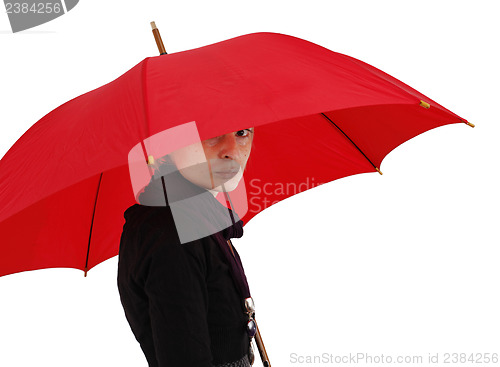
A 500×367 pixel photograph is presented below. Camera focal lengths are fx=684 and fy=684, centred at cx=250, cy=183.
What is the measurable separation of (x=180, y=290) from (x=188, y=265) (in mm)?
83

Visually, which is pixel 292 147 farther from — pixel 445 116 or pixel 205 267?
pixel 205 267

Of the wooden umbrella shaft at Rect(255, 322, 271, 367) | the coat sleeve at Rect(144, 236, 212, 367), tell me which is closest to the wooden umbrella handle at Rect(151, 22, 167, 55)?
the coat sleeve at Rect(144, 236, 212, 367)

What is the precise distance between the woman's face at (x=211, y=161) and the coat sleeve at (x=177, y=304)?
26 centimetres

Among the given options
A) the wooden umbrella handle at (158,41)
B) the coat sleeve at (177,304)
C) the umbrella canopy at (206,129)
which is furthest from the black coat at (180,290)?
the wooden umbrella handle at (158,41)

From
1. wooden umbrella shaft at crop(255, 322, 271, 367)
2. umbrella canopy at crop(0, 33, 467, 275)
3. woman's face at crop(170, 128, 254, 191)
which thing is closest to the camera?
umbrella canopy at crop(0, 33, 467, 275)

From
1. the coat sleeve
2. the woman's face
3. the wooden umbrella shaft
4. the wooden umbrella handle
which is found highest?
the wooden umbrella handle

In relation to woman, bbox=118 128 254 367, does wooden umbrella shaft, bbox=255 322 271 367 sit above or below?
below

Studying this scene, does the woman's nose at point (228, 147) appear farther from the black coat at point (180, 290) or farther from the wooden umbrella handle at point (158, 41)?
the wooden umbrella handle at point (158, 41)

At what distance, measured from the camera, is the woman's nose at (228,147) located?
2258 millimetres

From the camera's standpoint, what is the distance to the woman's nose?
88.9 inches

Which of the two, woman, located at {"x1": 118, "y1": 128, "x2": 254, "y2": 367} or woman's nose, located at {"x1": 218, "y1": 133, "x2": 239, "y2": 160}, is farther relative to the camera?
woman's nose, located at {"x1": 218, "y1": 133, "x2": 239, "y2": 160}

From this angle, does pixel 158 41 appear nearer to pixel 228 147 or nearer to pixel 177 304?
pixel 228 147

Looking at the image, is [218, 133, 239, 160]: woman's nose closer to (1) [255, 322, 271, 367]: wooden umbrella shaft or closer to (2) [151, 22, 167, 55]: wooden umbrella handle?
(2) [151, 22, 167, 55]: wooden umbrella handle

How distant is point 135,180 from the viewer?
2.39m
